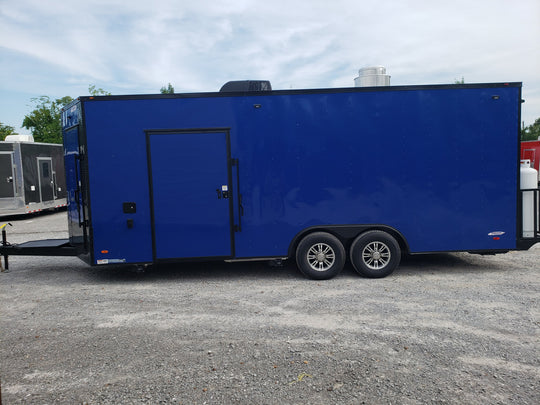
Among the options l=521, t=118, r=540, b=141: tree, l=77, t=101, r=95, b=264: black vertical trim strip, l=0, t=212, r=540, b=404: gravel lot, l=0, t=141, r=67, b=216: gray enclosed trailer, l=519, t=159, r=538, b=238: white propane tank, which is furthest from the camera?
l=521, t=118, r=540, b=141: tree

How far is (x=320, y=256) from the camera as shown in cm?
691

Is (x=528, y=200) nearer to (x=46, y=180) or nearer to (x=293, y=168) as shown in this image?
(x=293, y=168)

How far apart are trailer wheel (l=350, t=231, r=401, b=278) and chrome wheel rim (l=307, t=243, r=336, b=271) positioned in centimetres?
34

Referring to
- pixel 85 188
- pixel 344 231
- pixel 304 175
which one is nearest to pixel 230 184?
pixel 304 175

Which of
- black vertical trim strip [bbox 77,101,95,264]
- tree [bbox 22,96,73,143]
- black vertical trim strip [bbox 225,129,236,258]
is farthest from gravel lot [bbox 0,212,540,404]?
tree [bbox 22,96,73,143]

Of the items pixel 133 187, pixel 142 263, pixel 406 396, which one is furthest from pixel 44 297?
pixel 406 396

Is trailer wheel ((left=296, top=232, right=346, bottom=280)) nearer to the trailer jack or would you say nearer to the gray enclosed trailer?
the trailer jack

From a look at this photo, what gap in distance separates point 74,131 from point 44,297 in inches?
104

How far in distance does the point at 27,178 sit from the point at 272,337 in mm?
13693

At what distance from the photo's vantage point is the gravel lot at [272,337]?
3.57 m

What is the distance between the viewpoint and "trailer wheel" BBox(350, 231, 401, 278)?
6.92m

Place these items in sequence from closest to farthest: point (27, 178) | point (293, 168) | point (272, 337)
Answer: point (272, 337) → point (293, 168) → point (27, 178)

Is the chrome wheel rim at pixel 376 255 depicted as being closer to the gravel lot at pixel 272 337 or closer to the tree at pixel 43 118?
the gravel lot at pixel 272 337

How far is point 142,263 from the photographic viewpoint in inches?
270
